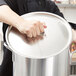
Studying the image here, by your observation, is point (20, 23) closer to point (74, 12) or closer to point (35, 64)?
point (35, 64)

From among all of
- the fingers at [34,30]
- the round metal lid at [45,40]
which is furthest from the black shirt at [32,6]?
the fingers at [34,30]

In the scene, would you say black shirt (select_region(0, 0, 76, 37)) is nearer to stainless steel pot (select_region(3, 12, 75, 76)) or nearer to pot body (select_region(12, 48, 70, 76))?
stainless steel pot (select_region(3, 12, 75, 76))

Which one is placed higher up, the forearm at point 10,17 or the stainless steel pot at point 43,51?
the forearm at point 10,17

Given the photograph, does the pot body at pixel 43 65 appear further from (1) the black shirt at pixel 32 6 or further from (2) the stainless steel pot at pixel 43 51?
(1) the black shirt at pixel 32 6

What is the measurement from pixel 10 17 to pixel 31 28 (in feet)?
0.28

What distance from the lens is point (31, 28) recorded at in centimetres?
56

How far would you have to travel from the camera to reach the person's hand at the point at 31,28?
1.85 ft

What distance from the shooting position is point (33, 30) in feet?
1.84

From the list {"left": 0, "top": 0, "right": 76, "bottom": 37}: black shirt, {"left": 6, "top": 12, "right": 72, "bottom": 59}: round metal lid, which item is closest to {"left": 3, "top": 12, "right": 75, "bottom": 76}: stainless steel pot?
{"left": 6, "top": 12, "right": 72, "bottom": 59}: round metal lid

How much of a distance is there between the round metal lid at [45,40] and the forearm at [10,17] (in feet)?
0.11

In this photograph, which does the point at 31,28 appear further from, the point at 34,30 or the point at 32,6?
the point at 32,6

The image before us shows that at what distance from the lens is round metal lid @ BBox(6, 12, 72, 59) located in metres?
0.55

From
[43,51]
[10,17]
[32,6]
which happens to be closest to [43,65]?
[43,51]

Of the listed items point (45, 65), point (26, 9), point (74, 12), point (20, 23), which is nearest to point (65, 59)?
point (45, 65)
